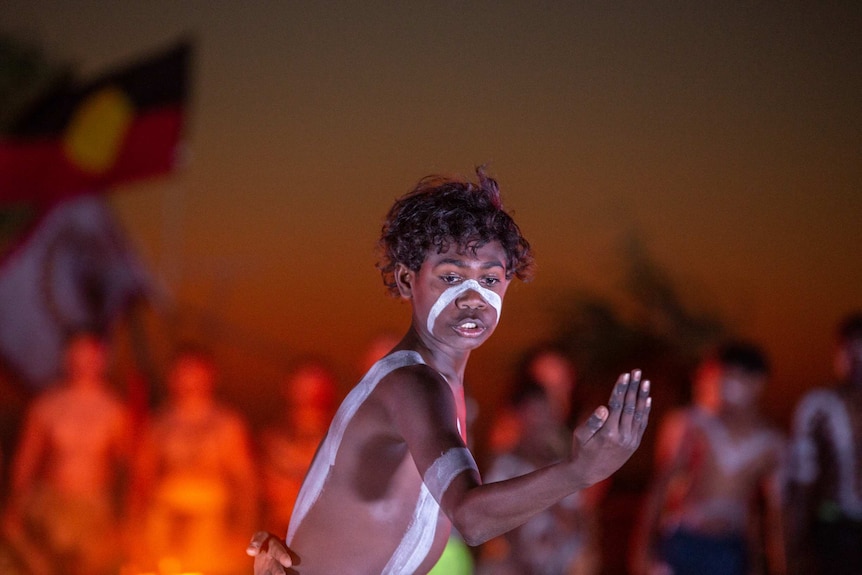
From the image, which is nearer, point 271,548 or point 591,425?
point 591,425

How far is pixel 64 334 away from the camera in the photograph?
32.5 feet

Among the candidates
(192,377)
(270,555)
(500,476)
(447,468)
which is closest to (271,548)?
A: (270,555)

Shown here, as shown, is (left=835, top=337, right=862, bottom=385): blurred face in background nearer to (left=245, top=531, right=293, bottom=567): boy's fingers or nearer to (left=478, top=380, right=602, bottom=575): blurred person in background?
(left=478, top=380, right=602, bottom=575): blurred person in background

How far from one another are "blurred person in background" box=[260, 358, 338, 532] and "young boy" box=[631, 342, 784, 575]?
7.47 feet

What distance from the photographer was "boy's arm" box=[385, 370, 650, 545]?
201cm

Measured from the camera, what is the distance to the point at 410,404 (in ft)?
7.64

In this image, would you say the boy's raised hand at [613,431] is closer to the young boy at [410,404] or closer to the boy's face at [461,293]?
the young boy at [410,404]

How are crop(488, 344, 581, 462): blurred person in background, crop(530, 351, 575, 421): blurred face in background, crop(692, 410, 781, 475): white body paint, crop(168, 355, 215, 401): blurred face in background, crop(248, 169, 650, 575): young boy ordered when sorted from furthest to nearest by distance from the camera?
1. crop(168, 355, 215, 401): blurred face in background
2. crop(530, 351, 575, 421): blurred face in background
3. crop(488, 344, 581, 462): blurred person in background
4. crop(692, 410, 781, 475): white body paint
5. crop(248, 169, 650, 575): young boy

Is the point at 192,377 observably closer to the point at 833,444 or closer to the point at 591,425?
the point at 833,444

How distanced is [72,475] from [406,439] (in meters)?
5.79

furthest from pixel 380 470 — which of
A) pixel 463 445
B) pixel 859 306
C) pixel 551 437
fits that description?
pixel 859 306

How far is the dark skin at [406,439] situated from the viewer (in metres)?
2.28

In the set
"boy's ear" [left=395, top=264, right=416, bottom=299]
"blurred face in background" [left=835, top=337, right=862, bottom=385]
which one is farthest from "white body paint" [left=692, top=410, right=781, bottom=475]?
"boy's ear" [left=395, top=264, right=416, bottom=299]

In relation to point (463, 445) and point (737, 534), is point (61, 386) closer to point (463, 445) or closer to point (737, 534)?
point (737, 534)
